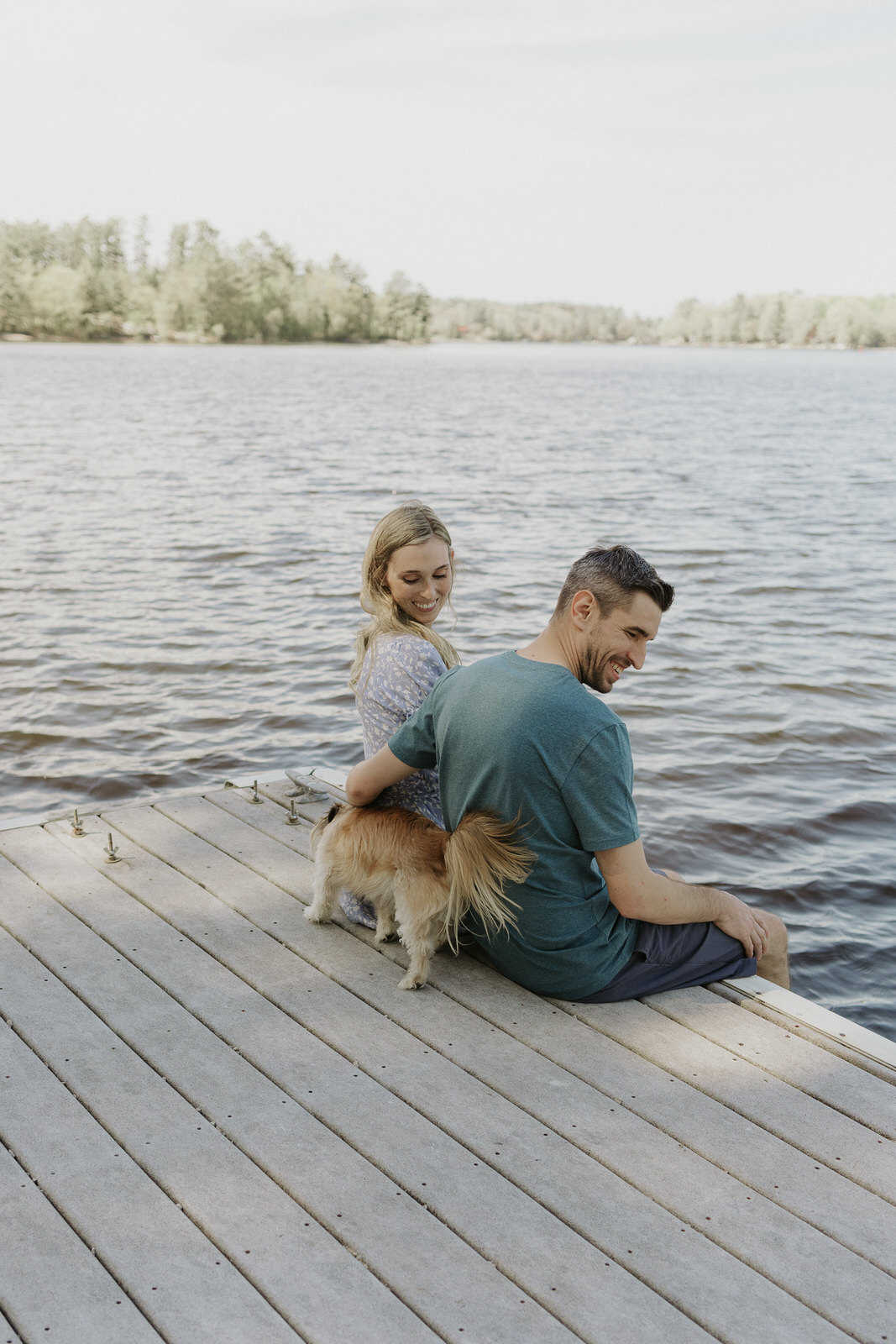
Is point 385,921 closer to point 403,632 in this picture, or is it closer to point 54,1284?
point 403,632

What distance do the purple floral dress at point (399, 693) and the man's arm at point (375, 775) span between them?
118 millimetres

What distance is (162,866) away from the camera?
4.57 metres

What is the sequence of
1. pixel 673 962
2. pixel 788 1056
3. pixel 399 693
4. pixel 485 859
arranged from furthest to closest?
1. pixel 399 693
2. pixel 673 962
3. pixel 788 1056
4. pixel 485 859

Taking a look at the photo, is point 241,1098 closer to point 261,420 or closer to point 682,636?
point 682,636

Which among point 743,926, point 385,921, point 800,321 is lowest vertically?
point 385,921

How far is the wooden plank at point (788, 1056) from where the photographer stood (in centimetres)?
316

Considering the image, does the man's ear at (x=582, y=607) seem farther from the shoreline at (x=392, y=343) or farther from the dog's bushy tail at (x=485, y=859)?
the shoreline at (x=392, y=343)

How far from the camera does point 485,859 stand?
3279 millimetres

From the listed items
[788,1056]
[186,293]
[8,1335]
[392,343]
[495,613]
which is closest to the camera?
[8,1335]

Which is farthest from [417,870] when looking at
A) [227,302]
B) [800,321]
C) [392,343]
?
[800,321]

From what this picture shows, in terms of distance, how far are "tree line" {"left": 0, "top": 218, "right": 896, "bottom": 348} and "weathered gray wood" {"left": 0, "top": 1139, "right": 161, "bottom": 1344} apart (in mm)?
108680

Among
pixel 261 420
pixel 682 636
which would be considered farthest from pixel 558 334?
pixel 682 636

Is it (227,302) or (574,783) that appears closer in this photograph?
(574,783)

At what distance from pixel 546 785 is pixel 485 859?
0.92 ft
